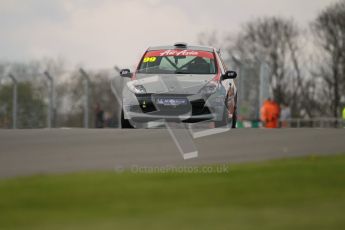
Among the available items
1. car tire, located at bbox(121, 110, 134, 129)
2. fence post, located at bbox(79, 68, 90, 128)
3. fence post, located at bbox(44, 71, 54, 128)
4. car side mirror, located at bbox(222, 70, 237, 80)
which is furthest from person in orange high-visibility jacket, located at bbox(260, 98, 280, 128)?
car tire, located at bbox(121, 110, 134, 129)

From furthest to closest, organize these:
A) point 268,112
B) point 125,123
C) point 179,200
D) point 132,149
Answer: point 268,112 < point 125,123 < point 132,149 < point 179,200

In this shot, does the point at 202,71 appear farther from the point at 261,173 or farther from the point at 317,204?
the point at 317,204

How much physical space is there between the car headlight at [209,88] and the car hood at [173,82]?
0.16 ft

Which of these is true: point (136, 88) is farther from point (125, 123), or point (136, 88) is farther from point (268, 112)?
point (268, 112)

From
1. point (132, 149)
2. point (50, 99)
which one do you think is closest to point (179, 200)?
point (132, 149)

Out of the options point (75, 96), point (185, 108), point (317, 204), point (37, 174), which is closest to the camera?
point (317, 204)

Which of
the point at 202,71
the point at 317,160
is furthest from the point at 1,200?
the point at 202,71

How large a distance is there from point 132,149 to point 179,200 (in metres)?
3.99

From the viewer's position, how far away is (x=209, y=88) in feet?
49.8

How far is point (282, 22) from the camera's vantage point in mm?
72188

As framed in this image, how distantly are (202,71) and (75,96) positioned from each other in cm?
1090

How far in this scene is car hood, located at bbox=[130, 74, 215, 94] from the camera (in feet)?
49.1

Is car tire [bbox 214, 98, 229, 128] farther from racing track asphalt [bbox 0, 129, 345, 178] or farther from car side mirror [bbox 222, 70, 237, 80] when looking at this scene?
racing track asphalt [bbox 0, 129, 345, 178]

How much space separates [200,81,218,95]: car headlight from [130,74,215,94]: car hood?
0.05 m
